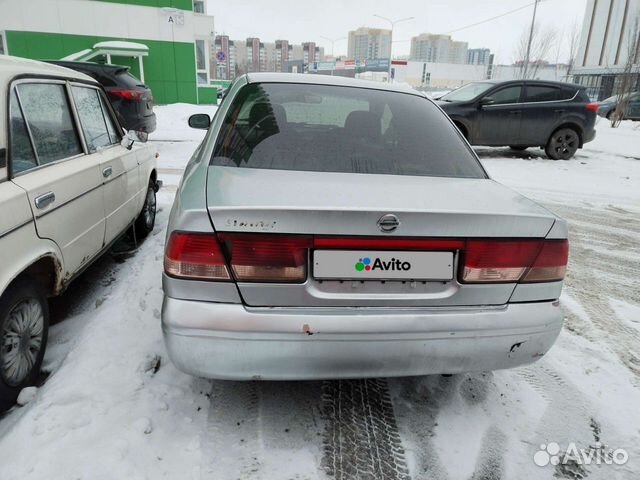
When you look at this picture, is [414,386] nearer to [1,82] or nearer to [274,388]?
[274,388]

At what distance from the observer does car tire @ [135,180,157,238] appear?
4770 millimetres

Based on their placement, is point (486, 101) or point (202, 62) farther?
point (202, 62)

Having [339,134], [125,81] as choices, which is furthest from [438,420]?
[125,81]

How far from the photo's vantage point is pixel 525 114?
405 inches

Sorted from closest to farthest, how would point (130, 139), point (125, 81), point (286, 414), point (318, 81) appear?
1. point (286, 414)
2. point (318, 81)
3. point (130, 139)
4. point (125, 81)

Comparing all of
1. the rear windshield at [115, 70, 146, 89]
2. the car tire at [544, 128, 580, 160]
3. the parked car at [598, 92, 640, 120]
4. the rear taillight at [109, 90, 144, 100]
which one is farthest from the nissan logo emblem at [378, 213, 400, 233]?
the parked car at [598, 92, 640, 120]

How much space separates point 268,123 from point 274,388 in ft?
4.81

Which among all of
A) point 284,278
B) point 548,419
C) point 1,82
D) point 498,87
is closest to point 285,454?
point 284,278

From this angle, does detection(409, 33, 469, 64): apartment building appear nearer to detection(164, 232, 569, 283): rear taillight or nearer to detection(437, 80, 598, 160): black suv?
detection(437, 80, 598, 160): black suv

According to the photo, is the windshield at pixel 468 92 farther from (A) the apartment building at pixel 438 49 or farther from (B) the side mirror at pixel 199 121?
(A) the apartment building at pixel 438 49

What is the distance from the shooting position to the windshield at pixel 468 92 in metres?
10.5

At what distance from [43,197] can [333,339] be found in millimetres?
1743

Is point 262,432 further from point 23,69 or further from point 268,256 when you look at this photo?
point 23,69

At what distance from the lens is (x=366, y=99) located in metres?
3.00
